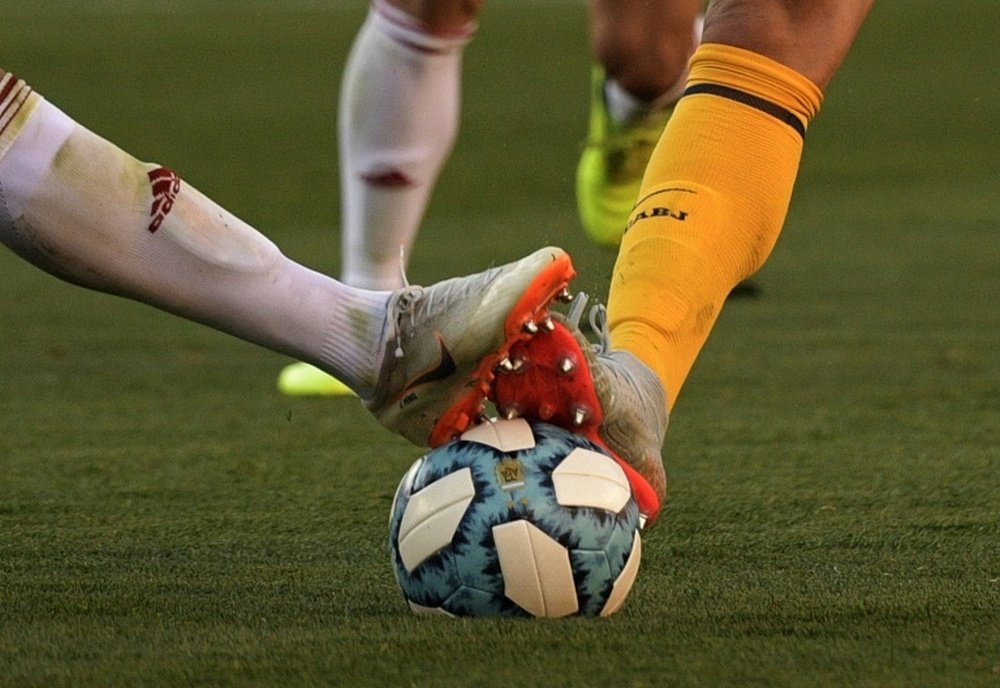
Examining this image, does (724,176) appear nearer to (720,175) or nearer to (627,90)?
(720,175)

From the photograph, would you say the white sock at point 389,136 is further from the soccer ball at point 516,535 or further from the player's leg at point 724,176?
the soccer ball at point 516,535

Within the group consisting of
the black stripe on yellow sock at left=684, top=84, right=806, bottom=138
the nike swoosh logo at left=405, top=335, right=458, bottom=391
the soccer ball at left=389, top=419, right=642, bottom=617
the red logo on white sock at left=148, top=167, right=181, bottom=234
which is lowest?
the soccer ball at left=389, top=419, right=642, bottom=617

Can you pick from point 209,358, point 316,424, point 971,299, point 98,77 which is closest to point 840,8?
point 316,424

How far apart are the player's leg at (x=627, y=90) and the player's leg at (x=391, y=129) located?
291mm

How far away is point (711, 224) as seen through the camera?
2.50m

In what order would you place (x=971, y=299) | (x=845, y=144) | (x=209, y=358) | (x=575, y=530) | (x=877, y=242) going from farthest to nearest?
(x=845, y=144), (x=877, y=242), (x=971, y=299), (x=209, y=358), (x=575, y=530)

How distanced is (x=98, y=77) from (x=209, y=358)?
9.05 metres

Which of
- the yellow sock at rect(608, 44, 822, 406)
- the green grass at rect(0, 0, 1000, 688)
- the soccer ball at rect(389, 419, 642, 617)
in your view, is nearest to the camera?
the green grass at rect(0, 0, 1000, 688)

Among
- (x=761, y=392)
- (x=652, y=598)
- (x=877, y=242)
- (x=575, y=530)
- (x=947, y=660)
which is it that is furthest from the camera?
(x=877, y=242)

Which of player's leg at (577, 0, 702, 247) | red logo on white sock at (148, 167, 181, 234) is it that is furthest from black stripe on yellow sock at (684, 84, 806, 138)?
player's leg at (577, 0, 702, 247)

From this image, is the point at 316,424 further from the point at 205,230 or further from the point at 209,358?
the point at 205,230

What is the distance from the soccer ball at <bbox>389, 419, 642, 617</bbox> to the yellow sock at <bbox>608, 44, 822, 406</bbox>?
0.39 m

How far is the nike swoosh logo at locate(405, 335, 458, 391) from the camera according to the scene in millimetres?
2113

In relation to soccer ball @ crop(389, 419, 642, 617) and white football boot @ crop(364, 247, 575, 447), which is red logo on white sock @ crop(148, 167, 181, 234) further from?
soccer ball @ crop(389, 419, 642, 617)
